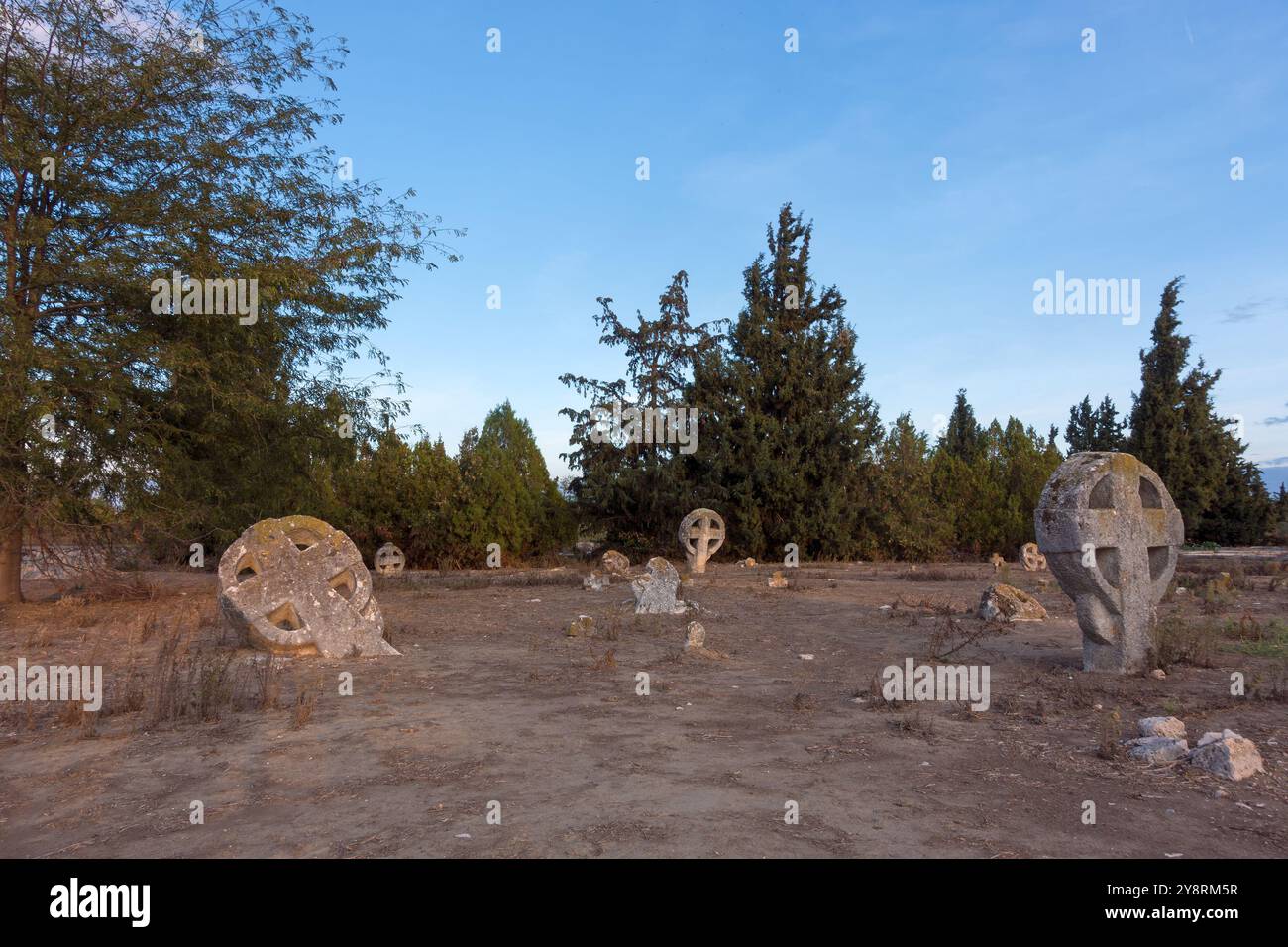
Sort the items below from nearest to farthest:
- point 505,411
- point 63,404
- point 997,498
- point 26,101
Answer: point 63,404 → point 26,101 → point 997,498 → point 505,411

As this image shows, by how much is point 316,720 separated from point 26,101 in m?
11.3

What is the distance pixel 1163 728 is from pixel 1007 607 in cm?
642

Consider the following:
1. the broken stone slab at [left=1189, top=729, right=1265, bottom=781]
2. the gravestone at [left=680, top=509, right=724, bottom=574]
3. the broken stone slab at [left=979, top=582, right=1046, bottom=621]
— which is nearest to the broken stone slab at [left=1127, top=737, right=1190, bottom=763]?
the broken stone slab at [left=1189, top=729, right=1265, bottom=781]

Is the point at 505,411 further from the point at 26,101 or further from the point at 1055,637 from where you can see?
the point at 1055,637

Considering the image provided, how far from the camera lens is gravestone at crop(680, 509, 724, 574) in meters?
21.2

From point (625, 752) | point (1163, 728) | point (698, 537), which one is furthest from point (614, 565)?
point (1163, 728)

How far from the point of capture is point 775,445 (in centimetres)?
2709

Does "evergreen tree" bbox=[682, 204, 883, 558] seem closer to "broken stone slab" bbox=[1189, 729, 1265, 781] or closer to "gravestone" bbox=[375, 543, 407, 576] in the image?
"gravestone" bbox=[375, 543, 407, 576]

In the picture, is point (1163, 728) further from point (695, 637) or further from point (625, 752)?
point (695, 637)

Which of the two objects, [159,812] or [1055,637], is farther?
[1055,637]

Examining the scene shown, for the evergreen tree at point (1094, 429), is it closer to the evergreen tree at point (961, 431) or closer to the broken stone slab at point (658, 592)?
the evergreen tree at point (961, 431)

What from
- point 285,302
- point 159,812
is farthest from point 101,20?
point 159,812
